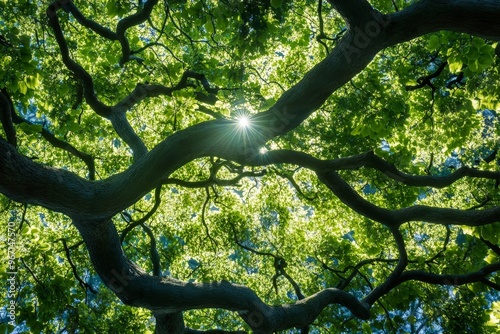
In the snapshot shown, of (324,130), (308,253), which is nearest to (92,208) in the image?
(324,130)

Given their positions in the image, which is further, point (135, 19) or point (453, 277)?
point (453, 277)

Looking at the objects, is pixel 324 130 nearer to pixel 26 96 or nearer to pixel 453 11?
pixel 453 11

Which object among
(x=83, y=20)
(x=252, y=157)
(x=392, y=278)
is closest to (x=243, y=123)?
(x=252, y=157)

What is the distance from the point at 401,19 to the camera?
172 inches

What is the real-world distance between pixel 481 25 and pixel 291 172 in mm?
7697

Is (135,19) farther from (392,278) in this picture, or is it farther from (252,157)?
(392,278)

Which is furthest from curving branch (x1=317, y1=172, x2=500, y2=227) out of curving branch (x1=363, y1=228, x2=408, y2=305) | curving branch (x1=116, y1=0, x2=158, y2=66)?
curving branch (x1=116, y1=0, x2=158, y2=66)

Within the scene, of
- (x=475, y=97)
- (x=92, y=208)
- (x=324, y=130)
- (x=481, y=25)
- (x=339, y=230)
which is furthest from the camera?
(x=339, y=230)

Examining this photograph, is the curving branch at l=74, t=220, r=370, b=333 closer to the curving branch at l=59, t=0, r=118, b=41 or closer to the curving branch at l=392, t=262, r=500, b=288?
the curving branch at l=392, t=262, r=500, b=288

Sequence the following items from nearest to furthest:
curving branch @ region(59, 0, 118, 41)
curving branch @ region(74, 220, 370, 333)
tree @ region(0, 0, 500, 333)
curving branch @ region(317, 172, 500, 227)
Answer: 1. tree @ region(0, 0, 500, 333)
2. curving branch @ region(74, 220, 370, 333)
3. curving branch @ region(317, 172, 500, 227)
4. curving branch @ region(59, 0, 118, 41)

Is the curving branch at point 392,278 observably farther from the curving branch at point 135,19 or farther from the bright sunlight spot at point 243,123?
the curving branch at point 135,19

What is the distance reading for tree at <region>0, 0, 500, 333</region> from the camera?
16.4 ft

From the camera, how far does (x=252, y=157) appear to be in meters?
5.56

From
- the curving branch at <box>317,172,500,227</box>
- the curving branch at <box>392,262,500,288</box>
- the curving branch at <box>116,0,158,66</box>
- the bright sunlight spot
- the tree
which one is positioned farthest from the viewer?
the curving branch at <box>392,262,500,288</box>
